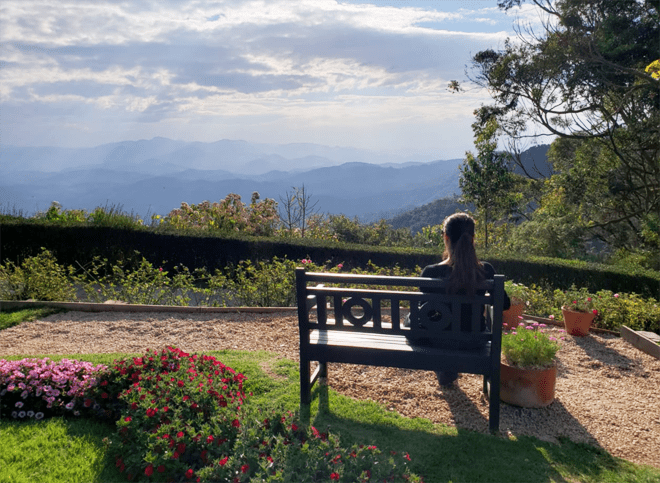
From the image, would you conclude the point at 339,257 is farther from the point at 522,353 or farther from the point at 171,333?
the point at 522,353

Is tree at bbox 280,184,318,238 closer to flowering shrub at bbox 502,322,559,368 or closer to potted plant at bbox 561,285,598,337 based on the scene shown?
potted plant at bbox 561,285,598,337

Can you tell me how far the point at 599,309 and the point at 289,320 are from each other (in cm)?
362

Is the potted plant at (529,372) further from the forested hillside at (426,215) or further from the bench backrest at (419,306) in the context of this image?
the forested hillside at (426,215)

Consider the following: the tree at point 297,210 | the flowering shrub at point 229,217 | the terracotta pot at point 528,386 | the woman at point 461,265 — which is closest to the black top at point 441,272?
the woman at point 461,265

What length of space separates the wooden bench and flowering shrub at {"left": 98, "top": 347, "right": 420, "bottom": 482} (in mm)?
641

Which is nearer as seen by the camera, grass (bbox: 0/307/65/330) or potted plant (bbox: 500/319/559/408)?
potted plant (bbox: 500/319/559/408)

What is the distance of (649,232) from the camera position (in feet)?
43.7

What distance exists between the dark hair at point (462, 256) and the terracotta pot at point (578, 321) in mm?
2632

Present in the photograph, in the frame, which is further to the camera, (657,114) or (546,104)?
(546,104)

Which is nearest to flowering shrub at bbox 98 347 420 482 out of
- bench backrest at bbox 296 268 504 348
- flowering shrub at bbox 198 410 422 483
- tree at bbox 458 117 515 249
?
flowering shrub at bbox 198 410 422 483

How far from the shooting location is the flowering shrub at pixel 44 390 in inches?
130

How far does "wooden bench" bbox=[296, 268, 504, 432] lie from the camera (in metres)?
3.06

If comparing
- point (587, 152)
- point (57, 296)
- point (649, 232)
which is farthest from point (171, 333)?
point (587, 152)

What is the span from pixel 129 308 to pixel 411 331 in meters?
4.20
